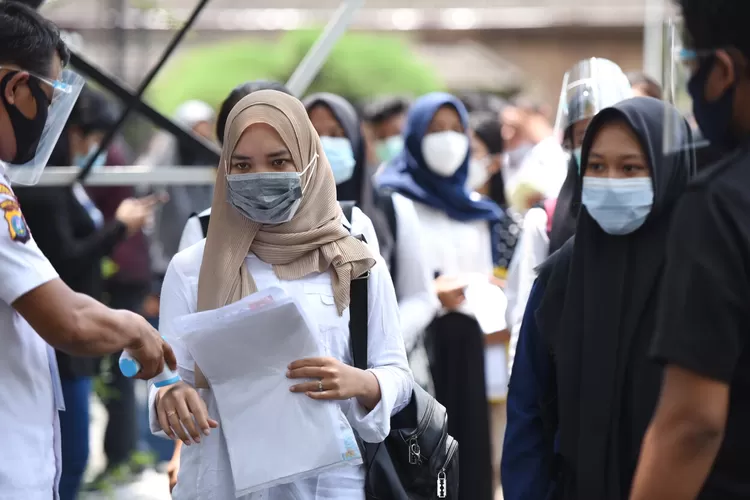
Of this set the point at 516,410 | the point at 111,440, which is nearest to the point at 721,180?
the point at 516,410

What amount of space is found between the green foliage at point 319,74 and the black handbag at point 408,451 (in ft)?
56.1

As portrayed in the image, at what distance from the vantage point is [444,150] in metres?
5.44

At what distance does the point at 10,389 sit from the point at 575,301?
1317mm

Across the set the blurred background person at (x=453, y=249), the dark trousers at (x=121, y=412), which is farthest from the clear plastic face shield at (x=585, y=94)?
the dark trousers at (x=121, y=412)

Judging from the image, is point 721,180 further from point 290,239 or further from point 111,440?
point 111,440

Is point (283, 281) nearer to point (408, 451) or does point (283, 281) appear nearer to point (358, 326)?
point (358, 326)

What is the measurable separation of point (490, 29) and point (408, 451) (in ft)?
84.8

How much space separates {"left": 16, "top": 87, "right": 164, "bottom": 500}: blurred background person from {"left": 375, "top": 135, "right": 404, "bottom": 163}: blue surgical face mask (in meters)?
2.30

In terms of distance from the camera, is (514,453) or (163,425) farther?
(514,453)

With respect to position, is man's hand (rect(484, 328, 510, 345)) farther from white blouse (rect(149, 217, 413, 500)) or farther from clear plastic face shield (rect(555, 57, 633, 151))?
white blouse (rect(149, 217, 413, 500))

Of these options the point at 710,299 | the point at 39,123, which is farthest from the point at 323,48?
the point at 710,299

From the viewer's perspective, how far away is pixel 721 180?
6.68ft

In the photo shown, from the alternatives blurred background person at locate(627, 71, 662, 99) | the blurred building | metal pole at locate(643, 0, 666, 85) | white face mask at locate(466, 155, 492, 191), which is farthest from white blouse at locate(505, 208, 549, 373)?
the blurred building

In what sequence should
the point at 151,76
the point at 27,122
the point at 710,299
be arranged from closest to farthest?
the point at 710,299
the point at 27,122
the point at 151,76
